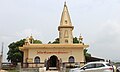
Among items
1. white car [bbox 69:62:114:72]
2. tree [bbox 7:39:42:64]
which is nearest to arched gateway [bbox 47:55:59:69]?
tree [bbox 7:39:42:64]

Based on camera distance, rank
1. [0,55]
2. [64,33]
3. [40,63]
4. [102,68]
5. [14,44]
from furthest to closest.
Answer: [14,44] → [64,33] → [40,63] → [0,55] → [102,68]

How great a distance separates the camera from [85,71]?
23.9m

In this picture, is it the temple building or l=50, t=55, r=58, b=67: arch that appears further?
l=50, t=55, r=58, b=67: arch

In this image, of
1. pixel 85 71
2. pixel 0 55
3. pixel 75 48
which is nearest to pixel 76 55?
pixel 75 48

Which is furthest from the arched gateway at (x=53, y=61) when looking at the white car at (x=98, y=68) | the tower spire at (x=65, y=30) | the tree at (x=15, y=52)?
the white car at (x=98, y=68)

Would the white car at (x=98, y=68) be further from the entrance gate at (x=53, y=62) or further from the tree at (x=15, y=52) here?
the tree at (x=15, y=52)

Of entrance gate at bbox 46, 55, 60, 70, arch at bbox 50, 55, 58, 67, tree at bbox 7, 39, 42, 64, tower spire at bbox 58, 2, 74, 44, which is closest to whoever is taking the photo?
arch at bbox 50, 55, 58, 67

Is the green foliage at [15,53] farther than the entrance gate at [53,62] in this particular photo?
Yes

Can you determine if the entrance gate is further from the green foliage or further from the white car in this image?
the white car

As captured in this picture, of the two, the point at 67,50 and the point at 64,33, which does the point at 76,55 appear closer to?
the point at 67,50

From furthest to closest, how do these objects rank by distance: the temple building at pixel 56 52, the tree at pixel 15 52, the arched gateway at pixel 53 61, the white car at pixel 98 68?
the tree at pixel 15 52
the arched gateway at pixel 53 61
the temple building at pixel 56 52
the white car at pixel 98 68

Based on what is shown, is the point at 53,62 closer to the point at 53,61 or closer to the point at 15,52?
the point at 53,61

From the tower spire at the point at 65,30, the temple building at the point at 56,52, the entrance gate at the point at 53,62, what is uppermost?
the tower spire at the point at 65,30

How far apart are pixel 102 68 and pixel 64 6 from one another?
28.7 metres
